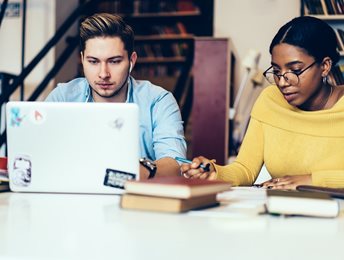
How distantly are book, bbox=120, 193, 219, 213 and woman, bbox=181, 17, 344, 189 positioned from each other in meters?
0.73

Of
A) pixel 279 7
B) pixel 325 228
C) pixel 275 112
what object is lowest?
pixel 325 228

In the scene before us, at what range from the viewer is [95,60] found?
1.95 metres

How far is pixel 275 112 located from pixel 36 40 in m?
2.89

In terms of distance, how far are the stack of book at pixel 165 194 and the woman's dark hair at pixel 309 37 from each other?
962 millimetres

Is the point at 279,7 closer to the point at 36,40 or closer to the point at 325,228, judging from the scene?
the point at 36,40

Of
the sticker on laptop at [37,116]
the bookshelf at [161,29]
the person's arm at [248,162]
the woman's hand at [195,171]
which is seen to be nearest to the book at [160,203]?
the sticker on laptop at [37,116]

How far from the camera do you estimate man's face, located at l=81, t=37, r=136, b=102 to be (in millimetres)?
1926

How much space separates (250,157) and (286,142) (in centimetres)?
14

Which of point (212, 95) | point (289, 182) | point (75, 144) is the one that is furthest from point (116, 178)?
point (212, 95)

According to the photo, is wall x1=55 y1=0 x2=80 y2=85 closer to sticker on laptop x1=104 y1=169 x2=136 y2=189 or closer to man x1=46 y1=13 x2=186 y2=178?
man x1=46 y1=13 x2=186 y2=178

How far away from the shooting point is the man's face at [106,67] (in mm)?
1926

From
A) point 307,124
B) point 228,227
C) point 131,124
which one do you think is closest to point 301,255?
point 228,227

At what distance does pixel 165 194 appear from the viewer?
912 mm

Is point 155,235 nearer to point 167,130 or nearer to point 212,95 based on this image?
point 167,130
